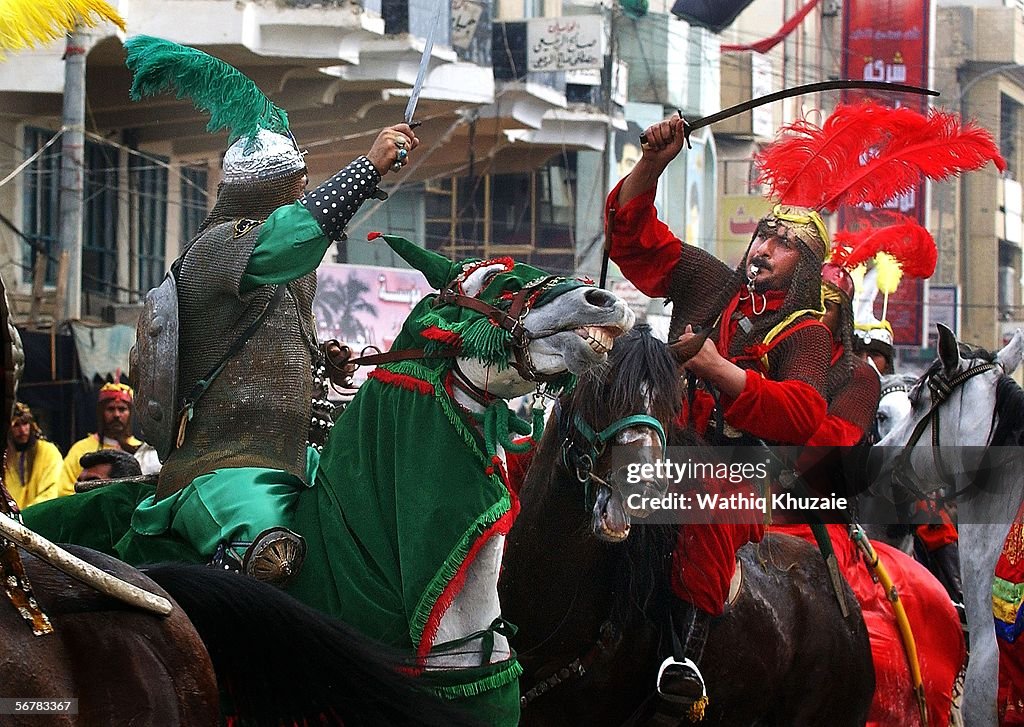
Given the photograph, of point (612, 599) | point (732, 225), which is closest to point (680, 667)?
point (612, 599)

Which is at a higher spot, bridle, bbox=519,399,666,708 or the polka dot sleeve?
the polka dot sleeve

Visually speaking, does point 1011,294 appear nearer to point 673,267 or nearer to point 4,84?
point 4,84

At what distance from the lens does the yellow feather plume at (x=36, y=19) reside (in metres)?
3.47

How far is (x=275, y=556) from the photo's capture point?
443 centimetres

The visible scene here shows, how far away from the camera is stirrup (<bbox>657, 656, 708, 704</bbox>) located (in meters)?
5.37

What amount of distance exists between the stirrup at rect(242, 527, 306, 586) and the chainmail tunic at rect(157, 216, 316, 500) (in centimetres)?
40

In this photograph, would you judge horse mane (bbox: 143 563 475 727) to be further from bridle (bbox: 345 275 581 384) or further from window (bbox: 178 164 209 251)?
window (bbox: 178 164 209 251)

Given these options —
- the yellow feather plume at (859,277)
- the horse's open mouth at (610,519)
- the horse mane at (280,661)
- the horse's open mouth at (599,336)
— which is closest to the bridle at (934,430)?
the horse's open mouth at (610,519)

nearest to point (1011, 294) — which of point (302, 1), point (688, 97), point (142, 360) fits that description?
point (688, 97)

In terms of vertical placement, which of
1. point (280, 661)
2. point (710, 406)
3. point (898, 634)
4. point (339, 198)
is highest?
point (339, 198)

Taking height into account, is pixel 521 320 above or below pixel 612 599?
above

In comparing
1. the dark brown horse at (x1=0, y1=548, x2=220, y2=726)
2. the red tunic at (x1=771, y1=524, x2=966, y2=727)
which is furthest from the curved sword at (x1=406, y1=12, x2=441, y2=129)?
the red tunic at (x1=771, y1=524, x2=966, y2=727)

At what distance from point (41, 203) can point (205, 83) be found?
12427 mm

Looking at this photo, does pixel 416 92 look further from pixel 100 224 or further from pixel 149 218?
pixel 149 218
